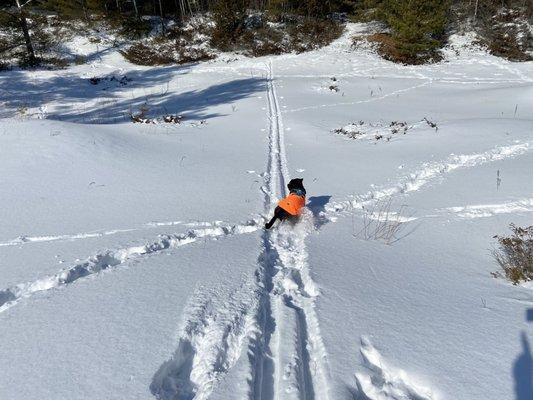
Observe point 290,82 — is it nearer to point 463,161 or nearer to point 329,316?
point 463,161

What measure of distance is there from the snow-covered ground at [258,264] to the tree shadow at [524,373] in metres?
0.01

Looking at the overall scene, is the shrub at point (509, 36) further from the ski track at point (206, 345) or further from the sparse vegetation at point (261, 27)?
the ski track at point (206, 345)

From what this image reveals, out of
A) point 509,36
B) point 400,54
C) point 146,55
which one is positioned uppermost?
point 146,55

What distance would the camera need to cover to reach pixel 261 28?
30.9 m

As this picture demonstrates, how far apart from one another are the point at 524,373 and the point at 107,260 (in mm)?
3966

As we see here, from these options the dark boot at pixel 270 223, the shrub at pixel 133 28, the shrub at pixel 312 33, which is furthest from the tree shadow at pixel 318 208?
the shrub at pixel 133 28

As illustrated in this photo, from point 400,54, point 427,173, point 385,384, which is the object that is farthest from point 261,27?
point 385,384

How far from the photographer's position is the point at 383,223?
5.69 m

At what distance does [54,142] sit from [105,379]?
672cm

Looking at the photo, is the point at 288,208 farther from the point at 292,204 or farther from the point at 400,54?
the point at 400,54

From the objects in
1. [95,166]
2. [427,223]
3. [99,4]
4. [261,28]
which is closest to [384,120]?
[427,223]

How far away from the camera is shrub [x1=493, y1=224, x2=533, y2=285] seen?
3.88 meters

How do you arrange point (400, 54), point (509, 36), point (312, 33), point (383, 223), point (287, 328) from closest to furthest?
point (287, 328), point (383, 223), point (400, 54), point (509, 36), point (312, 33)

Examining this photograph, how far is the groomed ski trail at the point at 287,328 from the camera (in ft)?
9.00
